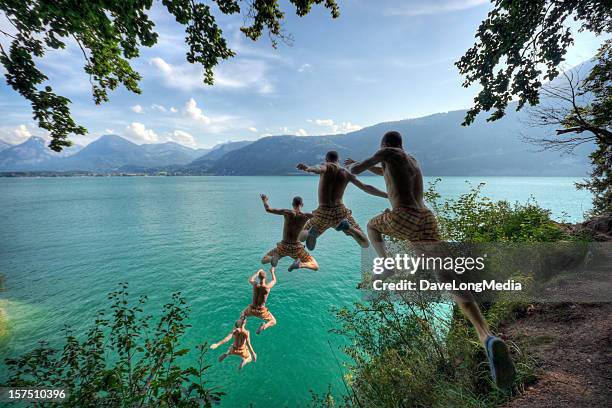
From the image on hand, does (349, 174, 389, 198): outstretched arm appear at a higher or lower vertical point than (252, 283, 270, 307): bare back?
higher

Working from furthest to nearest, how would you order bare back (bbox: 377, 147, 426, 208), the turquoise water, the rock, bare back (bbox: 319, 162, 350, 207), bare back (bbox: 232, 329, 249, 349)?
the turquoise water, the rock, bare back (bbox: 232, 329, 249, 349), bare back (bbox: 319, 162, 350, 207), bare back (bbox: 377, 147, 426, 208)

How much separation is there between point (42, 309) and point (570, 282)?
32507mm

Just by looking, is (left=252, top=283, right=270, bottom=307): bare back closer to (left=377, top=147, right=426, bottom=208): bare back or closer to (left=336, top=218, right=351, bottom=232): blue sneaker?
(left=336, top=218, right=351, bottom=232): blue sneaker

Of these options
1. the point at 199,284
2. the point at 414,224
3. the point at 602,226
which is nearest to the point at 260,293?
the point at 414,224

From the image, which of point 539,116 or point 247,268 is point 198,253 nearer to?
point 247,268

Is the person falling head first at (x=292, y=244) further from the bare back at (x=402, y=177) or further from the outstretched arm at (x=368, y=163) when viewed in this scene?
the bare back at (x=402, y=177)

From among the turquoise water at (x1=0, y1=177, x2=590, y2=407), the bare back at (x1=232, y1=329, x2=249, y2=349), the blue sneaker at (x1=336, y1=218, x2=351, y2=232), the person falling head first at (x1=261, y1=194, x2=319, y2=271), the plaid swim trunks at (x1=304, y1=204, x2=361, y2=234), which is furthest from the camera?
the turquoise water at (x1=0, y1=177, x2=590, y2=407)

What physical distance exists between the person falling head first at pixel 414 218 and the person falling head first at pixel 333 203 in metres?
1.27

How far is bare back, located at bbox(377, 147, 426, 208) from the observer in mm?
3555

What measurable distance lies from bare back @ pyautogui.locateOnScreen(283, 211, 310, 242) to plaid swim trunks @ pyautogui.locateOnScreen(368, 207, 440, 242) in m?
3.34

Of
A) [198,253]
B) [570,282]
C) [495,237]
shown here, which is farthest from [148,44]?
[198,253]

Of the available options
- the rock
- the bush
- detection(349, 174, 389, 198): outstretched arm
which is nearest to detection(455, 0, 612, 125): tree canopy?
detection(349, 174, 389, 198): outstretched arm

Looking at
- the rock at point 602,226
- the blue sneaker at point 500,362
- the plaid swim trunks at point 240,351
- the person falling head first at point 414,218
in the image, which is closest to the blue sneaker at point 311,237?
the person falling head first at point 414,218

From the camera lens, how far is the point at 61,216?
51.5m
